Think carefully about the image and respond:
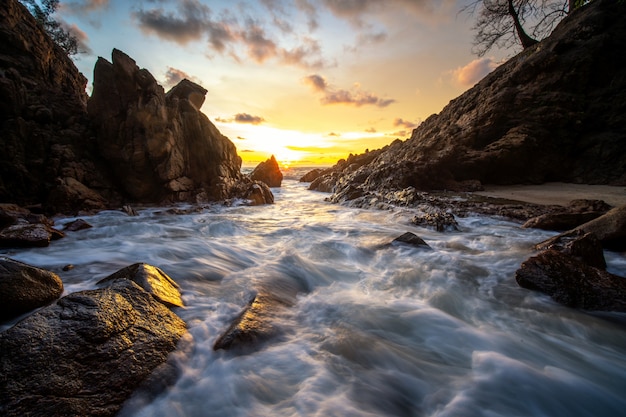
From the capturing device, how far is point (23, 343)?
74.9 inches

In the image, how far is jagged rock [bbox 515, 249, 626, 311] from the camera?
3375 millimetres

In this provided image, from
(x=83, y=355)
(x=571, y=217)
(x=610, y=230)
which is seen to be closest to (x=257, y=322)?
(x=83, y=355)

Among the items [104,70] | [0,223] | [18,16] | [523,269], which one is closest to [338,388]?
[523,269]

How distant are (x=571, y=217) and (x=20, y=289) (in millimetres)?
9671

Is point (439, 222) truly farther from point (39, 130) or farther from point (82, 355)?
point (39, 130)

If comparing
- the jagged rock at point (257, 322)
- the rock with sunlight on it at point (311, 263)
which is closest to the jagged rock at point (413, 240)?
the rock with sunlight on it at point (311, 263)

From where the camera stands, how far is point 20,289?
274 cm

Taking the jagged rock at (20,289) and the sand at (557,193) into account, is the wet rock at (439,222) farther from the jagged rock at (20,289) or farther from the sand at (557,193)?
the jagged rock at (20,289)

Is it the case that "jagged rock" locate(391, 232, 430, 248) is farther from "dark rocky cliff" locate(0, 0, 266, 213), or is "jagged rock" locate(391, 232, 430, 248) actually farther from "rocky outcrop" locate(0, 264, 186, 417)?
"dark rocky cliff" locate(0, 0, 266, 213)

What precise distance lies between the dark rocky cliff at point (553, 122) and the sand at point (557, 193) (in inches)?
29.0

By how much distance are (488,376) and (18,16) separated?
18945 millimetres

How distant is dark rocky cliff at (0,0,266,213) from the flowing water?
14.5 ft

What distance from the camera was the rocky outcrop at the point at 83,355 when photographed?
5.53ft

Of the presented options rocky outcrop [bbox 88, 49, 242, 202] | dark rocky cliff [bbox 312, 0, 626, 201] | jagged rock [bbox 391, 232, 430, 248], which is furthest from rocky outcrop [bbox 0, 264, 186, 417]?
dark rocky cliff [bbox 312, 0, 626, 201]
